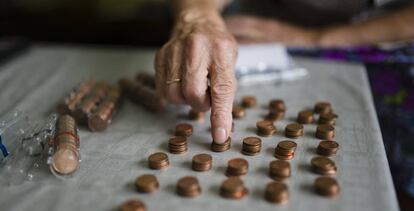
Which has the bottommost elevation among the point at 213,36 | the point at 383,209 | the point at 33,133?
the point at 383,209

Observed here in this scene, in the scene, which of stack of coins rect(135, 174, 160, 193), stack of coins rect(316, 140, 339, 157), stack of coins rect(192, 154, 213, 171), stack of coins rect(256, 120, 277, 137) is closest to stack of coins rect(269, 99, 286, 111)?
stack of coins rect(256, 120, 277, 137)

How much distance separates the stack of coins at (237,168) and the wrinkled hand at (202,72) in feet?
0.31

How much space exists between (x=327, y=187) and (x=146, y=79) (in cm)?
72

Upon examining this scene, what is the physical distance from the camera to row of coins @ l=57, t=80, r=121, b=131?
1.05 metres

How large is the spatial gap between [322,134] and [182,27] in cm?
46

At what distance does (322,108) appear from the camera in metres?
1.13

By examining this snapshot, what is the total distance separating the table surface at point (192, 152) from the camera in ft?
2.52

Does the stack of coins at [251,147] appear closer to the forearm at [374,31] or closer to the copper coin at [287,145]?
the copper coin at [287,145]

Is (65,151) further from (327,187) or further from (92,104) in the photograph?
(327,187)

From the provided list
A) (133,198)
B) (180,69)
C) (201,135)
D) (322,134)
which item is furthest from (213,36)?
(133,198)

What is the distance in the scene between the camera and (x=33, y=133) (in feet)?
3.23

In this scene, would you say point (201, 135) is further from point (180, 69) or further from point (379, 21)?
point (379, 21)

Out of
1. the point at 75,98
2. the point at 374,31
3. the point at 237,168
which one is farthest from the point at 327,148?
the point at 374,31

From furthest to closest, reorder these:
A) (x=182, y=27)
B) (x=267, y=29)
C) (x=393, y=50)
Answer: (x=267, y=29) < (x=393, y=50) < (x=182, y=27)
